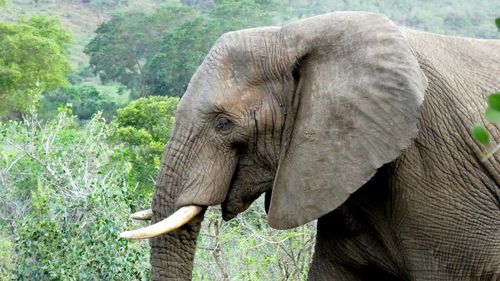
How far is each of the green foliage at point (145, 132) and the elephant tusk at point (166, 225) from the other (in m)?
8.74

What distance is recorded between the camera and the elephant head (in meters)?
3.71

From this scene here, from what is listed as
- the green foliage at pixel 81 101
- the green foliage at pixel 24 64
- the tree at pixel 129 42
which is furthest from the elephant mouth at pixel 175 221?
the tree at pixel 129 42

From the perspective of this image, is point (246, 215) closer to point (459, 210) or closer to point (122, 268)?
point (122, 268)

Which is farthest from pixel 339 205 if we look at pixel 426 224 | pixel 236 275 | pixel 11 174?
pixel 11 174

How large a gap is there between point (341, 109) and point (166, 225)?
2.09 ft

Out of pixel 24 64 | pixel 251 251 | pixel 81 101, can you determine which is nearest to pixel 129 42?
pixel 81 101

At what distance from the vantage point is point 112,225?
557cm

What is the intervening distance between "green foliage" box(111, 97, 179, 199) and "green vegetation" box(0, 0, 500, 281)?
16 millimetres

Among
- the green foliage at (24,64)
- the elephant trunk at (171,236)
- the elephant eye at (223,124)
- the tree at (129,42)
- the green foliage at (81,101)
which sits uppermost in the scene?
the elephant eye at (223,124)

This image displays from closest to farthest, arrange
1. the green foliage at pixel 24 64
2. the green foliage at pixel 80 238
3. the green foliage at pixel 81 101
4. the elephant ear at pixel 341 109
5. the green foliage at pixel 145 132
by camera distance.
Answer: the elephant ear at pixel 341 109
the green foliage at pixel 80 238
the green foliage at pixel 145 132
the green foliage at pixel 24 64
the green foliage at pixel 81 101

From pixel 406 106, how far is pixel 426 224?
1.38 feet

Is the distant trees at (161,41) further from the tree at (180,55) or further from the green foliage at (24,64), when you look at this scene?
the green foliage at (24,64)

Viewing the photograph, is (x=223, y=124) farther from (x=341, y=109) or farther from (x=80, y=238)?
(x=80, y=238)

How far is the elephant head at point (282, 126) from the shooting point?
12.2 ft
